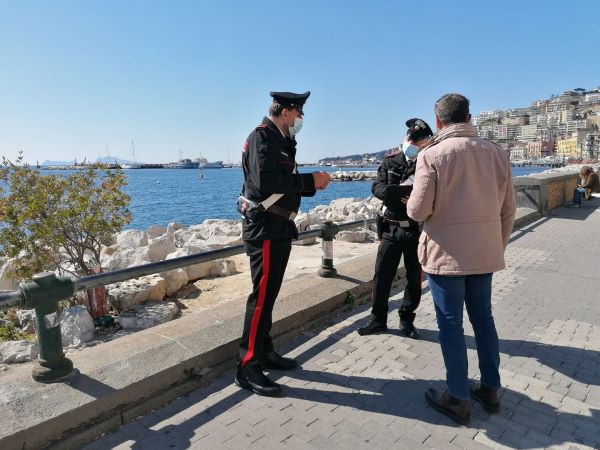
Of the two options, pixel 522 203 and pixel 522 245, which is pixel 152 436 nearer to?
pixel 522 245

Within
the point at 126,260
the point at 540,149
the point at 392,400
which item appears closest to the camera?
the point at 392,400

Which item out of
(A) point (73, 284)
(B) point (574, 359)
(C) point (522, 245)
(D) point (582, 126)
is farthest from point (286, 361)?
(D) point (582, 126)

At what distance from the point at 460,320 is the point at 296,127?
180cm

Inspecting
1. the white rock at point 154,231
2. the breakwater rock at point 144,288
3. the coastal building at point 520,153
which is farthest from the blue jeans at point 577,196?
the coastal building at point 520,153

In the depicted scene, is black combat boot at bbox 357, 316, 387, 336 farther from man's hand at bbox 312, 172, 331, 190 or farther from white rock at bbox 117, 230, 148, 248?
white rock at bbox 117, 230, 148, 248

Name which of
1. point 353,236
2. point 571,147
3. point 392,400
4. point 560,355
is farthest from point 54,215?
point 571,147

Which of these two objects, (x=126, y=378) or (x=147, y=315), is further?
(x=147, y=315)

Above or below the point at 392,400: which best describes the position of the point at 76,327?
below

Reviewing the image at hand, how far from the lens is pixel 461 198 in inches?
108

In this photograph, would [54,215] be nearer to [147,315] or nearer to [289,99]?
[147,315]

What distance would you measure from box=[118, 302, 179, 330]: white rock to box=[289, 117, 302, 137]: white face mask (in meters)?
3.78

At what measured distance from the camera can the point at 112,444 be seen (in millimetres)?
2625

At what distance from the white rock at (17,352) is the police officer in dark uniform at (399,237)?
11.9 ft

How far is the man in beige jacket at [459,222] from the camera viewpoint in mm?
2752
